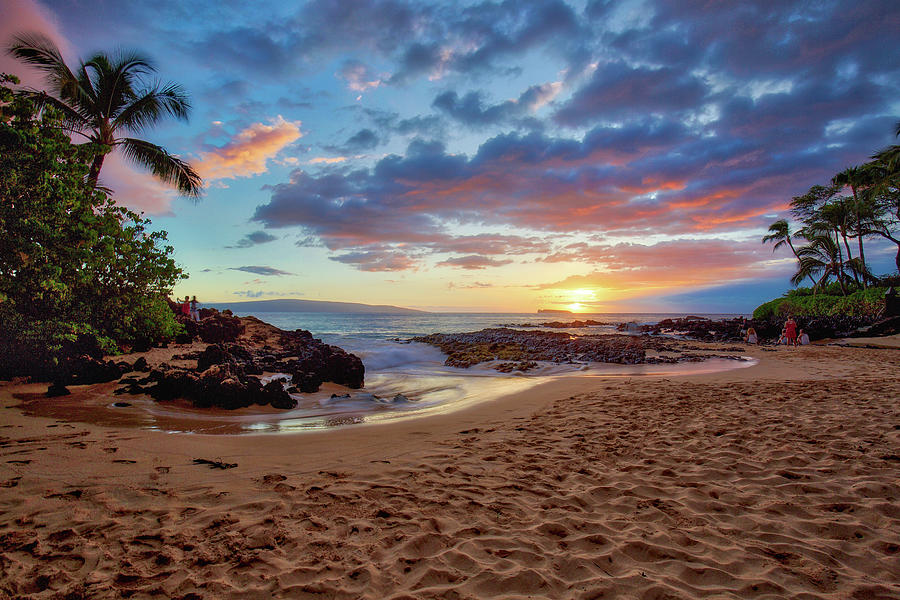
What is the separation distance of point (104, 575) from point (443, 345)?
22182 mm

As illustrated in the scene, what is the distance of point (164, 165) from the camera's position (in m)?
17.1

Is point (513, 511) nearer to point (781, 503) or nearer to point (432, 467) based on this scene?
point (432, 467)

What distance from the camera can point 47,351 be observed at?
8.10 m

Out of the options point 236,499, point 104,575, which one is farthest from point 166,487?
point 104,575

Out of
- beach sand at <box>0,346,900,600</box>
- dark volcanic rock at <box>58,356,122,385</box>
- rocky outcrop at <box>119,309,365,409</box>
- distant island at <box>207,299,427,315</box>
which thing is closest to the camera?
beach sand at <box>0,346,900,600</box>

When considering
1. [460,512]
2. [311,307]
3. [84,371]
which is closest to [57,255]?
[84,371]

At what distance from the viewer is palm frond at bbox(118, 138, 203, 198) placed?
16.5 metres

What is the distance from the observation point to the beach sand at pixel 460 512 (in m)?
2.62

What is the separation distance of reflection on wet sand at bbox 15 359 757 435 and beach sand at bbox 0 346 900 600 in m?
0.63

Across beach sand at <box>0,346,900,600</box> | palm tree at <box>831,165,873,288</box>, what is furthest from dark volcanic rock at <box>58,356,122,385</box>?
palm tree at <box>831,165,873,288</box>

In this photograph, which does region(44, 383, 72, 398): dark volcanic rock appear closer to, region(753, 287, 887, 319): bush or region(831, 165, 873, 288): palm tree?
region(753, 287, 887, 319): bush

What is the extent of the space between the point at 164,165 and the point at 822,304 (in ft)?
→ 162

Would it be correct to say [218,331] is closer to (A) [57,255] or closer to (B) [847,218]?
(A) [57,255]

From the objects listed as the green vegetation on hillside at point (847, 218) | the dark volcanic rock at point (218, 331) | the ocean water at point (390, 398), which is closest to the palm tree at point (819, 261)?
the green vegetation on hillside at point (847, 218)
